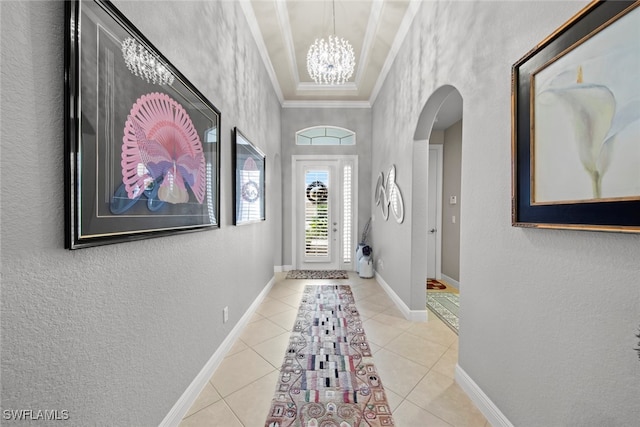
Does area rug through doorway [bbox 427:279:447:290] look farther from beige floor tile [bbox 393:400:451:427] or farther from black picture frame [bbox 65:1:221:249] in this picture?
black picture frame [bbox 65:1:221:249]

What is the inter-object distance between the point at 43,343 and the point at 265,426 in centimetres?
113

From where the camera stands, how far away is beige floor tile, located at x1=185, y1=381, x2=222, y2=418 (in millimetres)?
1457

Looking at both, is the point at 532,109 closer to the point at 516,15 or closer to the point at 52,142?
the point at 516,15

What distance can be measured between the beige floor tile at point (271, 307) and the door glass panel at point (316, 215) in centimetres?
164

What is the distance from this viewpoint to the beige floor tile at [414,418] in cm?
137

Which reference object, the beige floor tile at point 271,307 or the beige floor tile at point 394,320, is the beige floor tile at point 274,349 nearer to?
the beige floor tile at point 271,307

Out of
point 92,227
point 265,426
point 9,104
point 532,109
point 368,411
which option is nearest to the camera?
point 9,104

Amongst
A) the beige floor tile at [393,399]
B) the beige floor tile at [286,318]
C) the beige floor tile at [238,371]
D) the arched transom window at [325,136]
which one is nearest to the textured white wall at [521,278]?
the beige floor tile at [393,399]

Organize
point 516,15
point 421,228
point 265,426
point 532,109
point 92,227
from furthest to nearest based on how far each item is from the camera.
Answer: point 421,228, point 265,426, point 516,15, point 532,109, point 92,227

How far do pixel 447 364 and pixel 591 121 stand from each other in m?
1.81

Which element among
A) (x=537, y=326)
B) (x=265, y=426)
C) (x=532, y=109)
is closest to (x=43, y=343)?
(x=265, y=426)

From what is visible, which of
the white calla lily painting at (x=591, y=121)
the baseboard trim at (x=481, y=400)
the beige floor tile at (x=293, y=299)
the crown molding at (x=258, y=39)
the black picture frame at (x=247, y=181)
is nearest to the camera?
the white calla lily painting at (x=591, y=121)

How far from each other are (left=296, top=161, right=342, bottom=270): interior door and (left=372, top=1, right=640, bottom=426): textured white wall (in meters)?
2.70

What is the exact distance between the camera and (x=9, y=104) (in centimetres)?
63
